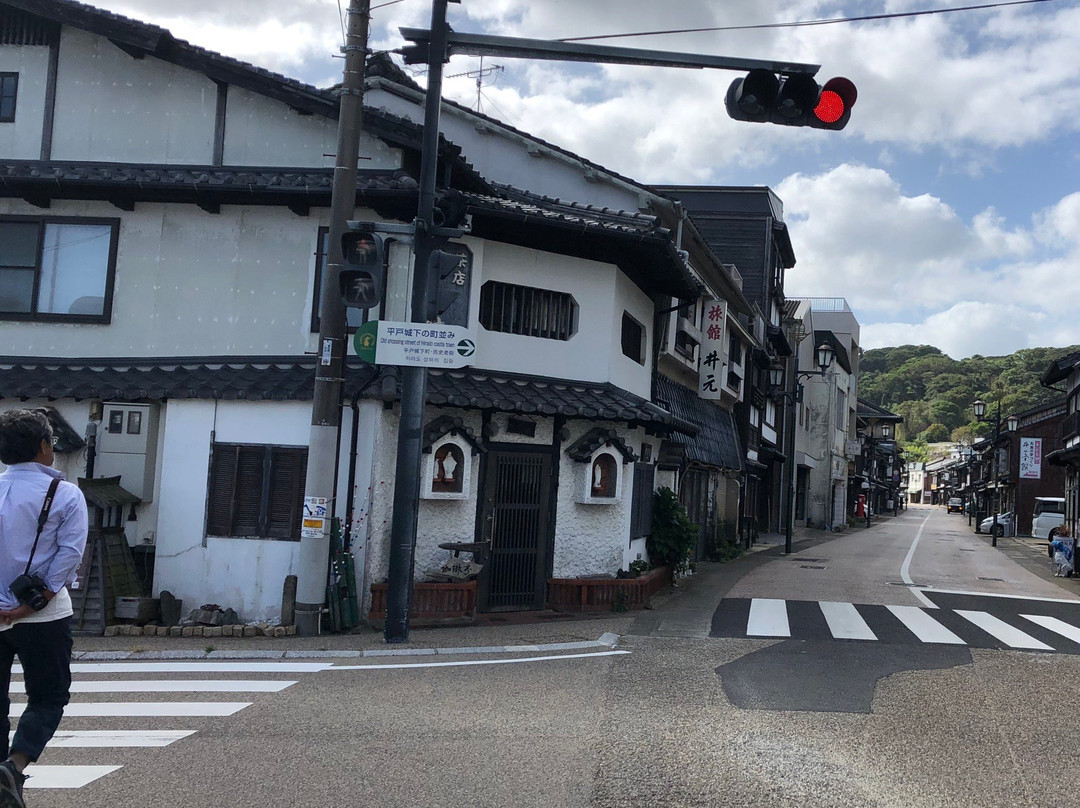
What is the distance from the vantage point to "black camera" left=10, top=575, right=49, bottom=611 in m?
4.65

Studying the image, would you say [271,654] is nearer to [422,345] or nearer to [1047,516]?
[422,345]

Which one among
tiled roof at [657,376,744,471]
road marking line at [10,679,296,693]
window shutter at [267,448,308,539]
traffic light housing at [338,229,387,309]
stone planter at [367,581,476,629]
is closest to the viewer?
road marking line at [10,679,296,693]

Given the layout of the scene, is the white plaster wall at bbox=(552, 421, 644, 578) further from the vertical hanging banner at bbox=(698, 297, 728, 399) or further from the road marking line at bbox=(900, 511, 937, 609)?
the vertical hanging banner at bbox=(698, 297, 728, 399)

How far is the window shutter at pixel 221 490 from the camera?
13.0 metres

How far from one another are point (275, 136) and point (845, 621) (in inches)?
423

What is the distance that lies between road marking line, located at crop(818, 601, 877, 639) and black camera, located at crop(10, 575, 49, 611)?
31.9 ft

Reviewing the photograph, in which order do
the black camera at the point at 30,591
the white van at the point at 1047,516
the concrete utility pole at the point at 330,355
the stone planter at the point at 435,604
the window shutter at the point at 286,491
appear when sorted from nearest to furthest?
the black camera at the point at 30,591 → the concrete utility pole at the point at 330,355 → the stone planter at the point at 435,604 → the window shutter at the point at 286,491 → the white van at the point at 1047,516

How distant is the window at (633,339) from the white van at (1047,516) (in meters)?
35.8

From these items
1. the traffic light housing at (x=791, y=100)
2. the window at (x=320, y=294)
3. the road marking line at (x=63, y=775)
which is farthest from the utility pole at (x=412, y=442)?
the road marking line at (x=63, y=775)

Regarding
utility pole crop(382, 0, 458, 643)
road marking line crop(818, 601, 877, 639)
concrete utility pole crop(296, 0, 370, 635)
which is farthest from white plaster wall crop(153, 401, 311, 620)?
road marking line crop(818, 601, 877, 639)

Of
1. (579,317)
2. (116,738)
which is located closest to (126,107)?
(579,317)

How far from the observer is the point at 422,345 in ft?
35.0

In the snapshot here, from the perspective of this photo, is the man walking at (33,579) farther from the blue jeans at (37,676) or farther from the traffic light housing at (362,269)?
the traffic light housing at (362,269)

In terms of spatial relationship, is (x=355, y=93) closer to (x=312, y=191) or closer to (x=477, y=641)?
(x=312, y=191)
